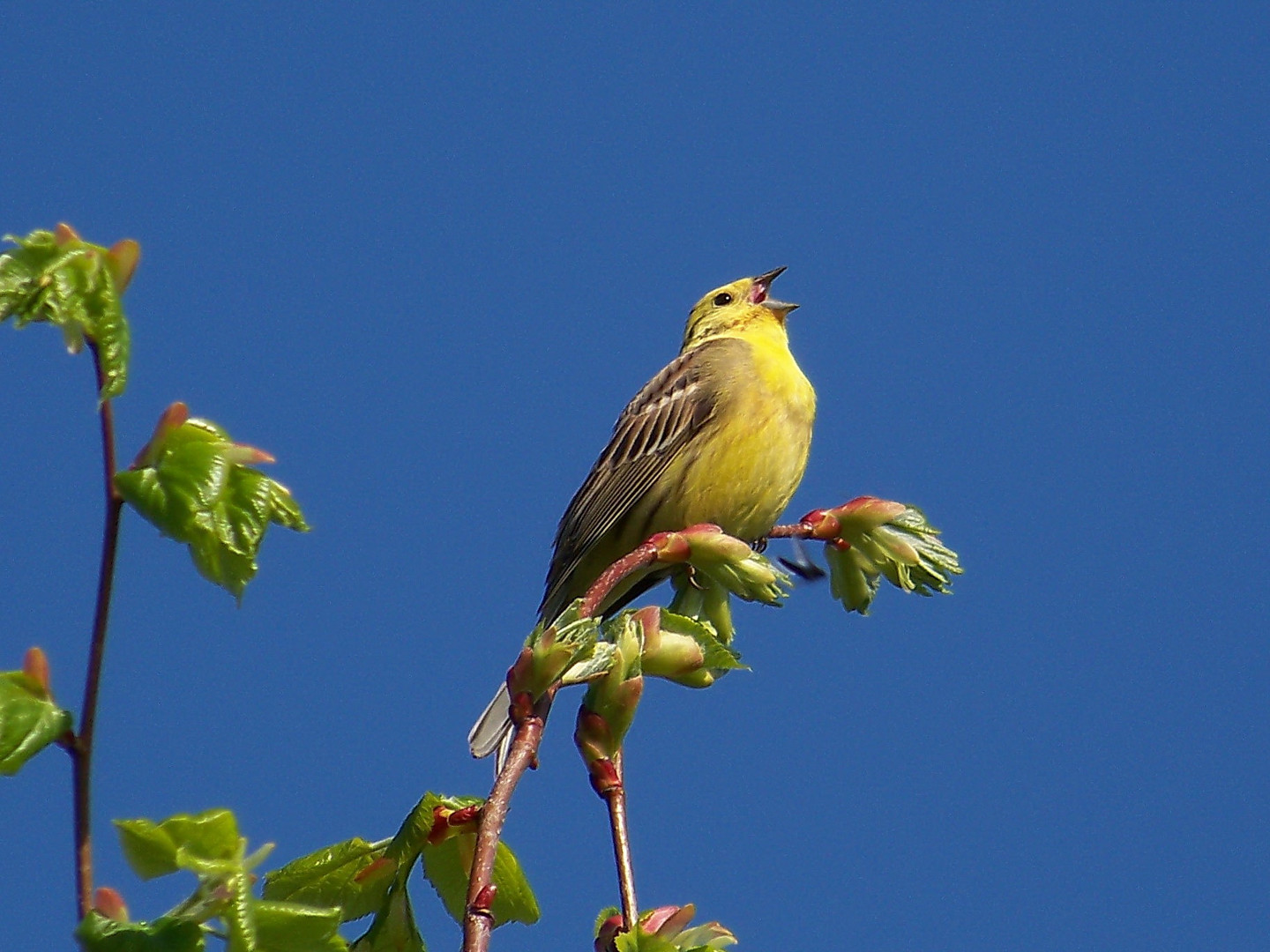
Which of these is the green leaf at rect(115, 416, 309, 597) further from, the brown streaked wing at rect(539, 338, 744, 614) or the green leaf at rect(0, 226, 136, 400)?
the brown streaked wing at rect(539, 338, 744, 614)

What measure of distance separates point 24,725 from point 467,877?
40.7 inches

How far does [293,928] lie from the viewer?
74.5 inches

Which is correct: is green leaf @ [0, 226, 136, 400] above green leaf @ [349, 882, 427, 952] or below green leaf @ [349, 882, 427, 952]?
above

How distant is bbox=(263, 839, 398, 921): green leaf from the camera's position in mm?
2680

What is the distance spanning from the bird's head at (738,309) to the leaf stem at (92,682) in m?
6.35

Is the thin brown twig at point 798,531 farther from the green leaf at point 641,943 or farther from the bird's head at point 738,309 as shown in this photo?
the bird's head at point 738,309

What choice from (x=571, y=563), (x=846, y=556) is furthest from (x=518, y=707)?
(x=571, y=563)

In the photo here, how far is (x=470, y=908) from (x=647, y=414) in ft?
17.2

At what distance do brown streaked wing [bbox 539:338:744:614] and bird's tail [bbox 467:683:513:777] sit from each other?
1931 millimetres

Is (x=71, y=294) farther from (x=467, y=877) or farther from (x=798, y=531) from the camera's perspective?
(x=798, y=531)

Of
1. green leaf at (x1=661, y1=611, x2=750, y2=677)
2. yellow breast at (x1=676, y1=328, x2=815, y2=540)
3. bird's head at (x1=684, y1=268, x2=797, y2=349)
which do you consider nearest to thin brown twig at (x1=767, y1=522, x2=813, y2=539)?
green leaf at (x1=661, y1=611, x2=750, y2=677)

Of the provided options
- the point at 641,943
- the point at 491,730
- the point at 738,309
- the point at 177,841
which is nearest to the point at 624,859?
the point at 641,943

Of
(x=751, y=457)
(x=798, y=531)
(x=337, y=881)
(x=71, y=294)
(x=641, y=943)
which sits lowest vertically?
(x=641, y=943)

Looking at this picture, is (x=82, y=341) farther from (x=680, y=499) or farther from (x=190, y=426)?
(x=680, y=499)
